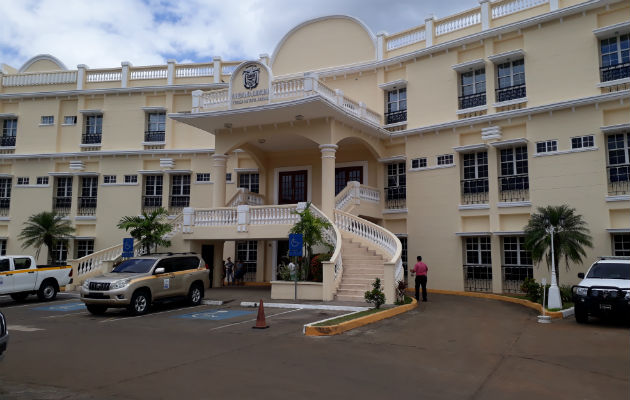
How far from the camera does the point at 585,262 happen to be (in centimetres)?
1764

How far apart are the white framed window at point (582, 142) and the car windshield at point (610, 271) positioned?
6.45 meters

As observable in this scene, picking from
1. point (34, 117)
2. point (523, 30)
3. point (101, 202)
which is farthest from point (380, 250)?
point (34, 117)

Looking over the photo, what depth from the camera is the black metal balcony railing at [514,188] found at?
19.7m

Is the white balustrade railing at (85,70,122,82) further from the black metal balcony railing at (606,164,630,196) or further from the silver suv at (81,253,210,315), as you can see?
the black metal balcony railing at (606,164,630,196)

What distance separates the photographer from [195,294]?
1709 centimetres

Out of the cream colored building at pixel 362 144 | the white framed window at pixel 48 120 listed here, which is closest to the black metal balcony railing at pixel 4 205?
the cream colored building at pixel 362 144

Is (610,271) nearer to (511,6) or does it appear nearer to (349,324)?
(349,324)

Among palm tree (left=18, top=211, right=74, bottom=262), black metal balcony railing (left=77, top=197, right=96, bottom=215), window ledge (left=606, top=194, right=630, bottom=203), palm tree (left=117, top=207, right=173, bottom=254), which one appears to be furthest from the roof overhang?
black metal balcony railing (left=77, top=197, right=96, bottom=215)

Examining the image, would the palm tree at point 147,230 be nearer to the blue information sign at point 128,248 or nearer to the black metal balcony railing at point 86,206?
the blue information sign at point 128,248

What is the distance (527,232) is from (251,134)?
38.9 feet

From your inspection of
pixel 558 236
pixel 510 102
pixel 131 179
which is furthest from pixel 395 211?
pixel 131 179

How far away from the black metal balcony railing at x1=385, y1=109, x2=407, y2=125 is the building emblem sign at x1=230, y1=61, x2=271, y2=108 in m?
6.66

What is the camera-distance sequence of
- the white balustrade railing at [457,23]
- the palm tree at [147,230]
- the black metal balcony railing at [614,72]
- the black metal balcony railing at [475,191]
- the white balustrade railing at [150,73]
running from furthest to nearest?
the white balustrade railing at [150,73] → the white balustrade railing at [457,23] → the palm tree at [147,230] → the black metal balcony railing at [475,191] → the black metal balcony railing at [614,72]

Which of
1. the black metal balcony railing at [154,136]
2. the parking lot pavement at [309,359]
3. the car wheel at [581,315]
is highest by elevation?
the black metal balcony railing at [154,136]
